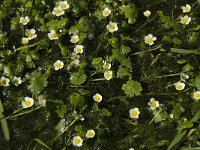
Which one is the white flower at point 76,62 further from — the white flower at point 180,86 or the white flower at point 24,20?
the white flower at point 180,86

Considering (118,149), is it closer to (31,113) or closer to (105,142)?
(105,142)

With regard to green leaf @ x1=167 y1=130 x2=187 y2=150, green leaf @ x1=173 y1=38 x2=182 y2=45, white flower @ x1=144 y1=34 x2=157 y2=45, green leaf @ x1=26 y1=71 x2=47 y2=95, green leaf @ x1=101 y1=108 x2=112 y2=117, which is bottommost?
green leaf @ x1=167 y1=130 x2=187 y2=150

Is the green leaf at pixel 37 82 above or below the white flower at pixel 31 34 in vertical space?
below

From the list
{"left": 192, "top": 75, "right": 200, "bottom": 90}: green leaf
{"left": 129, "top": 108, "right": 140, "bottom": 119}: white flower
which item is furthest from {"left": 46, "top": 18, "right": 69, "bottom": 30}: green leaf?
{"left": 192, "top": 75, "right": 200, "bottom": 90}: green leaf

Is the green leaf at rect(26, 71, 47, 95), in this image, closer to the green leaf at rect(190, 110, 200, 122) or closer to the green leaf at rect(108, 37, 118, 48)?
the green leaf at rect(108, 37, 118, 48)

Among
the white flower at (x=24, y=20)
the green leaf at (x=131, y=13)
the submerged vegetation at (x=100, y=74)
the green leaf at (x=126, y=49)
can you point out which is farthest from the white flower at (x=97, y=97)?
the white flower at (x=24, y=20)

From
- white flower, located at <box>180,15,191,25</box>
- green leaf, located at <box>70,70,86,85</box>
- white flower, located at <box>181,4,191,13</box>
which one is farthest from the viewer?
white flower, located at <box>181,4,191,13</box>
